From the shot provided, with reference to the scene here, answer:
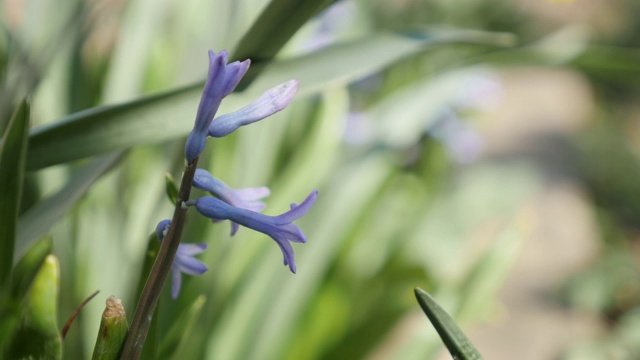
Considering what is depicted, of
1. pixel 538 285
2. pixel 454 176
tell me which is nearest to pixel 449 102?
pixel 454 176

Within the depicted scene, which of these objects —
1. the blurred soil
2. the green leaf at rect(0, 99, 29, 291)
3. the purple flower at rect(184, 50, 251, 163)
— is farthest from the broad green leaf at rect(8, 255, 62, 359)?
the blurred soil

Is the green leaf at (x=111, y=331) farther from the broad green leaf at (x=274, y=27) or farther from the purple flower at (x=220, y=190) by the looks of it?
the broad green leaf at (x=274, y=27)

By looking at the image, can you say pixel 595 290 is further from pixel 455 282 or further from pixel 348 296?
pixel 348 296

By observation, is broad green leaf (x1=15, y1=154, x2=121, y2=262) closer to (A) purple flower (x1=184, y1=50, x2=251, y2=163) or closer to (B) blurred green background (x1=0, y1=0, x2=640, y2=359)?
(B) blurred green background (x1=0, y1=0, x2=640, y2=359)

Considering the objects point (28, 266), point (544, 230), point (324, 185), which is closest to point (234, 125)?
point (28, 266)

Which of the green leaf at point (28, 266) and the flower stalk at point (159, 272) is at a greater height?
the green leaf at point (28, 266)

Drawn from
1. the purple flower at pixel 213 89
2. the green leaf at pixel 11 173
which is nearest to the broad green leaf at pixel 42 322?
the green leaf at pixel 11 173

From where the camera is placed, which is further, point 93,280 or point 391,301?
point 391,301

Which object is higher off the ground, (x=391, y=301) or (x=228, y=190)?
(x=391, y=301)

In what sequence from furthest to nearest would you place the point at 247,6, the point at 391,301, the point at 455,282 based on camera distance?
the point at 455,282 → the point at 391,301 → the point at 247,6
